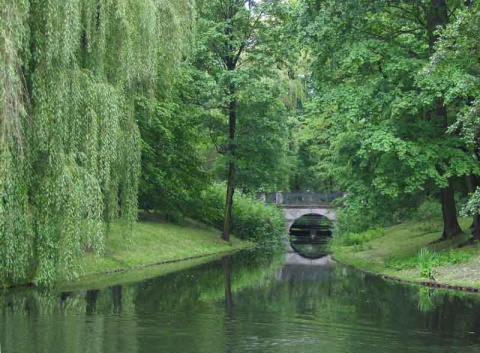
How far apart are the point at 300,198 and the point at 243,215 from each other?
1078 centimetres

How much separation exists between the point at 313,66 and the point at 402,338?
1491 cm

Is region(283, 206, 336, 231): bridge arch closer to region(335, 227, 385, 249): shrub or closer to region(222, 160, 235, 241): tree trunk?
region(335, 227, 385, 249): shrub

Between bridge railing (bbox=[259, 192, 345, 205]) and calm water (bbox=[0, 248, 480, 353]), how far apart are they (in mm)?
29449

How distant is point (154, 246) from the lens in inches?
1148

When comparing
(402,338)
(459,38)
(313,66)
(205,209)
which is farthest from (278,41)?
(402,338)

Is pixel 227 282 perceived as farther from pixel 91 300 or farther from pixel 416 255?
pixel 416 255

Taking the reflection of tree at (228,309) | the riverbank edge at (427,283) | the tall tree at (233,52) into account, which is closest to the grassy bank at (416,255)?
the riverbank edge at (427,283)

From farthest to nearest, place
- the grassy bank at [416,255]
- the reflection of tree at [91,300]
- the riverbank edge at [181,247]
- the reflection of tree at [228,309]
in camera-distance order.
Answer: the riverbank edge at [181,247] < the grassy bank at [416,255] < the reflection of tree at [91,300] < the reflection of tree at [228,309]

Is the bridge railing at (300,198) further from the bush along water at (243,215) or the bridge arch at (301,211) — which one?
the bush along water at (243,215)

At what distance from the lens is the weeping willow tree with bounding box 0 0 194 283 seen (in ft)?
41.3

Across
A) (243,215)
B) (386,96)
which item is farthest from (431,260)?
(243,215)

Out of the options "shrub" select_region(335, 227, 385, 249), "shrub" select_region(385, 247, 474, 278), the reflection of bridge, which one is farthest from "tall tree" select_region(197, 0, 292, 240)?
the reflection of bridge

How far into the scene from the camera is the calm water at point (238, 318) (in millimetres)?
11734

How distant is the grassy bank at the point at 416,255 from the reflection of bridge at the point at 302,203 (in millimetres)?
14716
